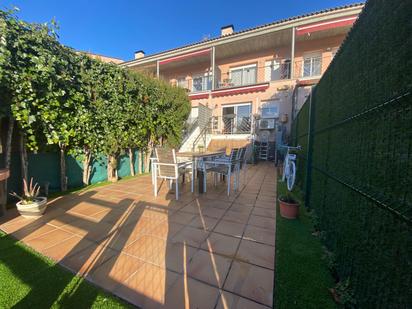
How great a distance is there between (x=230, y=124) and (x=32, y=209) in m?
10.5

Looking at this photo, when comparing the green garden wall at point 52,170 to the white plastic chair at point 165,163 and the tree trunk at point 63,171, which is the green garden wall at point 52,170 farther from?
the white plastic chair at point 165,163

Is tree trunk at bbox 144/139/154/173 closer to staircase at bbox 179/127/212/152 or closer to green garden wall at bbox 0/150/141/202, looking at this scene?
green garden wall at bbox 0/150/141/202

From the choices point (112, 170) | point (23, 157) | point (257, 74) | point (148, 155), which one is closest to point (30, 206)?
point (23, 157)

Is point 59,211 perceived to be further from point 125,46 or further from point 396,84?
point 125,46

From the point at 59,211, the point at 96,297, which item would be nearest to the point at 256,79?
the point at 59,211

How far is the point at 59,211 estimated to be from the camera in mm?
3203

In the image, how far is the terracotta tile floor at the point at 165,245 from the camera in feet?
5.14

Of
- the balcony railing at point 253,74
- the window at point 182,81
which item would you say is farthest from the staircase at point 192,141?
the window at point 182,81

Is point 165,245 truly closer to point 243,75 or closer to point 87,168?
point 87,168

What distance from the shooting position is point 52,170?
431cm

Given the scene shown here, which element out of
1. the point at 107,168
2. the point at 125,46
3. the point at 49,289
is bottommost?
the point at 49,289

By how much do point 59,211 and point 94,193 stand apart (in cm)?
109

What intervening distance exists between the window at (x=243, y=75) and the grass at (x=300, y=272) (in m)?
11.4


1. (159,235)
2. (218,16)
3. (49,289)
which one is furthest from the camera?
(218,16)
